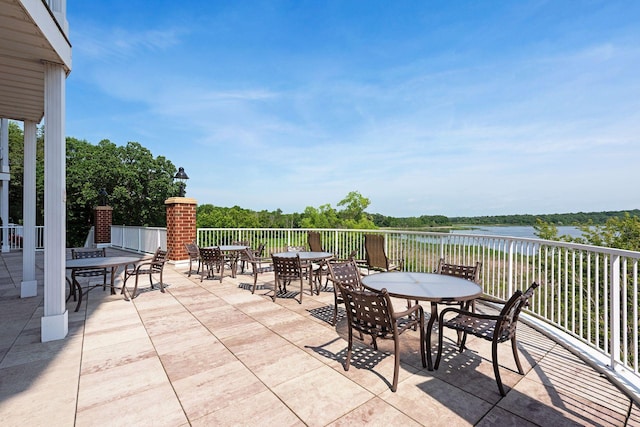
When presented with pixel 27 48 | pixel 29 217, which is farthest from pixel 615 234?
pixel 29 217

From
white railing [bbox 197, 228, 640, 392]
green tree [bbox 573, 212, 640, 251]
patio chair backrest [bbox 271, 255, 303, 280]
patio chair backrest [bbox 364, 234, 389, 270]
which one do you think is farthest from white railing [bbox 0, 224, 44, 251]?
green tree [bbox 573, 212, 640, 251]

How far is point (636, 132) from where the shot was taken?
8.77m

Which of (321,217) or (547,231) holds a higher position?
(321,217)

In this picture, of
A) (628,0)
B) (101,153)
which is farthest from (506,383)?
(101,153)

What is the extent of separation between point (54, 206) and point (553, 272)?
5.68 meters

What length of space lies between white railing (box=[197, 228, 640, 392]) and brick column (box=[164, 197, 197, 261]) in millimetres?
4252

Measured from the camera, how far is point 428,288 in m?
2.66

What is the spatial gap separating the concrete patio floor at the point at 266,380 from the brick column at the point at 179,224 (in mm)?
3842

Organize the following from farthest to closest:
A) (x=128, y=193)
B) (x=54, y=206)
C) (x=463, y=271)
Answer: (x=128, y=193) < (x=463, y=271) < (x=54, y=206)

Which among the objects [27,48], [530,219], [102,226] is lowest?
[102,226]

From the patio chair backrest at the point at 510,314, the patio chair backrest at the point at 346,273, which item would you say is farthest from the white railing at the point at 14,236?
the patio chair backrest at the point at 510,314

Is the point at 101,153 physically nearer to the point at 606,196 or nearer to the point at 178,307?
the point at 178,307

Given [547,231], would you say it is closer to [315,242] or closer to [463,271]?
[315,242]

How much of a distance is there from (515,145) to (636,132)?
3.70 meters
